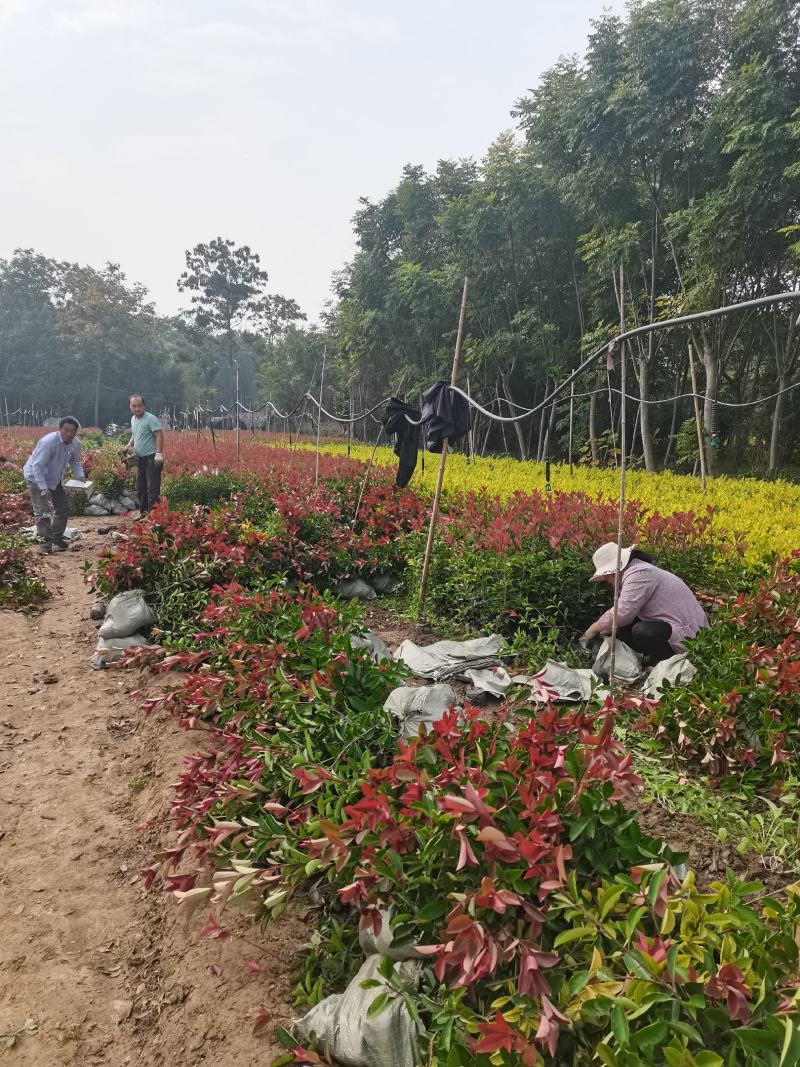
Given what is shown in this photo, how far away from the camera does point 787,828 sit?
247 centimetres

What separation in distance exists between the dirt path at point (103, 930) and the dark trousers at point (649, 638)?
275 centimetres

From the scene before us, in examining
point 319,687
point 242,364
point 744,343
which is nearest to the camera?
point 319,687

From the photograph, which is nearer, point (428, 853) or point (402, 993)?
point (402, 993)

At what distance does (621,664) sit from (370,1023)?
2.92 meters

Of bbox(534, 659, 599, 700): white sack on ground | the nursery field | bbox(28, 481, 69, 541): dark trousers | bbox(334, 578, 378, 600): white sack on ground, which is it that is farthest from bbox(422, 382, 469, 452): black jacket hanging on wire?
bbox(28, 481, 69, 541): dark trousers

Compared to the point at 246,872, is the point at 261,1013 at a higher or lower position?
lower

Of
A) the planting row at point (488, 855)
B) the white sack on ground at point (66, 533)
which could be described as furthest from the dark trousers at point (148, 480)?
the planting row at point (488, 855)

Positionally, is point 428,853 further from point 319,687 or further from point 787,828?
point 787,828

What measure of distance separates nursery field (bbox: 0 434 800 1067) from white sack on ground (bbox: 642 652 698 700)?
0.90 ft

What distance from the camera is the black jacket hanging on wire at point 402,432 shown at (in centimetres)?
689

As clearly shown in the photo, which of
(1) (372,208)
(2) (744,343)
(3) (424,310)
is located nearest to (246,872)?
(2) (744,343)

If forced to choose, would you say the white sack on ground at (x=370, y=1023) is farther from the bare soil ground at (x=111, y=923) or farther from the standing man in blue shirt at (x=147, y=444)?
the standing man in blue shirt at (x=147, y=444)

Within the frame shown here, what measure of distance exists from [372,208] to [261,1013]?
29.5 m

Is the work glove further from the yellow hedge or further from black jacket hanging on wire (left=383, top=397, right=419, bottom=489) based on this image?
black jacket hanging on wire (left=383, top=397, right=419, bottom=489)
